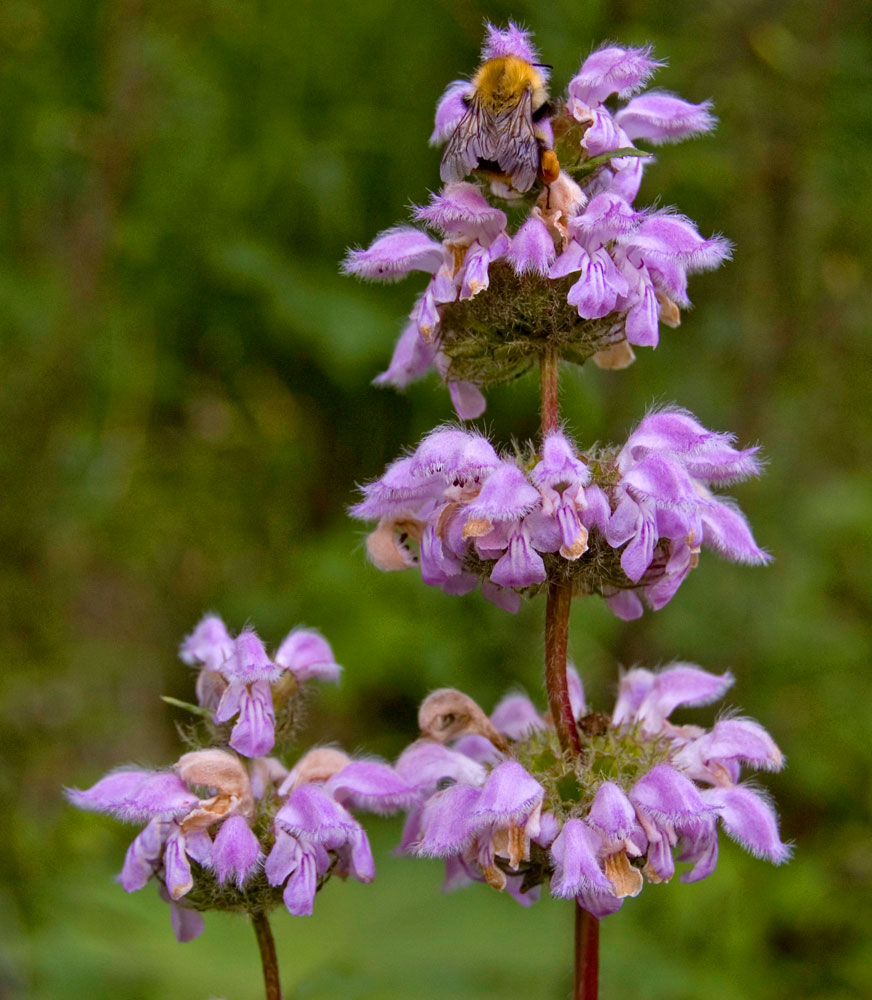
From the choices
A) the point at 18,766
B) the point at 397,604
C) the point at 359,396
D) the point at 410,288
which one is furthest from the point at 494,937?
the point at 410,288

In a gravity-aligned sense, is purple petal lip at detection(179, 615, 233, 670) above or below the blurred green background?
below

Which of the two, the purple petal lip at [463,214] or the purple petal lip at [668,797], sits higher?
the purple petal lip at [463,214]

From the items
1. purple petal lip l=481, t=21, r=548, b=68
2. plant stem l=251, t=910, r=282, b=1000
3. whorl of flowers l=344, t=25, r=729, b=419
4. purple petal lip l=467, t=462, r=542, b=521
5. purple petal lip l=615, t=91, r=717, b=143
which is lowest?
plant stem l=251, t=910, r=282, b=1000

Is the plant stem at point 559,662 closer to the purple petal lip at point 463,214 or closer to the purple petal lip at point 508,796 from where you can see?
the purple petal lip at point 508,796

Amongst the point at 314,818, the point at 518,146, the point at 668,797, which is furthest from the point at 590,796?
the point at 518,146

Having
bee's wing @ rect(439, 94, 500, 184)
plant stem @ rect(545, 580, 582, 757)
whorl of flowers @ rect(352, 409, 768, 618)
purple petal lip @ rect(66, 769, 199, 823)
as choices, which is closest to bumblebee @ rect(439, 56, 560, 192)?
bee's wing @ rect(439, 94, 500, 184)

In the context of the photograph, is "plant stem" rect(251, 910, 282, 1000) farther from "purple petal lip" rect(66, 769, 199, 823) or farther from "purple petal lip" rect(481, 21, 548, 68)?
"purple petal lip" rect(481, 21, 548, 68)

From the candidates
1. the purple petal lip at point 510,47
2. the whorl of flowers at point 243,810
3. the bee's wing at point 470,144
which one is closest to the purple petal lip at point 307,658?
the whorl of flowers at point 243,810
